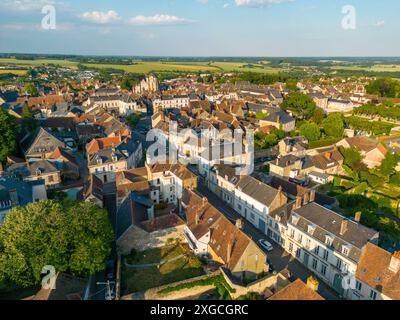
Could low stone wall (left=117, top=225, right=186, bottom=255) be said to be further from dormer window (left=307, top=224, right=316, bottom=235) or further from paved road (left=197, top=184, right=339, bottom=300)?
dormer window (left=307, top=224, right=316, bottom=235)

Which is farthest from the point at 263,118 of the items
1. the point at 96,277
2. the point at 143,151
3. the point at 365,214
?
the point at 96,277

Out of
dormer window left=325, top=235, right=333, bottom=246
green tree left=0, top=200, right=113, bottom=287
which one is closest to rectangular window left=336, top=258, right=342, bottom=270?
dormer window left=325, top=235, right=333, bottom=246

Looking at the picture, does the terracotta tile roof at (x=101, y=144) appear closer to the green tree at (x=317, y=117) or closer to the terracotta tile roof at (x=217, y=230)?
the terracotta tile roof at (x=217, y=230)

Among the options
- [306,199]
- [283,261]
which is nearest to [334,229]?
[306,199]

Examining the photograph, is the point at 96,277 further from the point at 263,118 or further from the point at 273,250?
the point at 263,118

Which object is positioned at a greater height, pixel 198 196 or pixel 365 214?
pixel 198 196
